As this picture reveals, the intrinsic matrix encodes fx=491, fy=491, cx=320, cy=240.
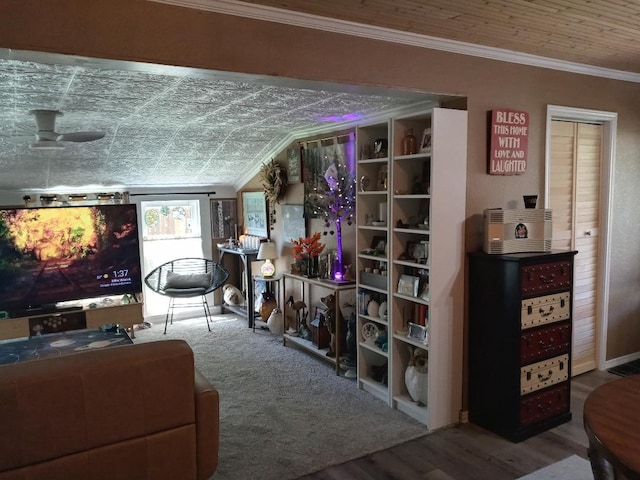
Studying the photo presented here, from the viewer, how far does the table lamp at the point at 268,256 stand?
5.57m

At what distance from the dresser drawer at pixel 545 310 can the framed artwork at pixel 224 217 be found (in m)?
4.39

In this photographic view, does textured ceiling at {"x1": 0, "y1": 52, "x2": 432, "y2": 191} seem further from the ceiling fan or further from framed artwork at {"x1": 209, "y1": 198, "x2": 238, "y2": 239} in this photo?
framed artwork at {"x1": 209, "y1": 198, "x2": 238, "y2": 239}

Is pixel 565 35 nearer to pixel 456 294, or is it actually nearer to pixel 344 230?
pixel 456 294

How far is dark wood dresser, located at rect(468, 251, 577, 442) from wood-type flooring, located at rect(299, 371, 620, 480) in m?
0.09

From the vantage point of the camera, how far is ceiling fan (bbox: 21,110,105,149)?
10.6ft

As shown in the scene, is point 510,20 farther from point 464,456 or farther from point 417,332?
point 464,456

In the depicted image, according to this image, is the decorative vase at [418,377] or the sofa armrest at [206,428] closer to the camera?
the sofa armrest at [206,428]

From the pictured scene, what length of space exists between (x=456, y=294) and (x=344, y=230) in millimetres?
1543

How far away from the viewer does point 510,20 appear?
8.47 feet

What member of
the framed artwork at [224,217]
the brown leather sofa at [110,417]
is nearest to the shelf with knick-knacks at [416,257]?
the brown leather sofa at [110,417]

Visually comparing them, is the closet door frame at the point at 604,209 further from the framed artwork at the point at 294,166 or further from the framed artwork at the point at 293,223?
the framed artwork at the point at 293,223

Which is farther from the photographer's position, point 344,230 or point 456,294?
point 344,230

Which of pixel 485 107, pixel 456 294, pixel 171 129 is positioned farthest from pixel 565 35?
pixel 171 129

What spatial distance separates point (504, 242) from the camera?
3.07 m
